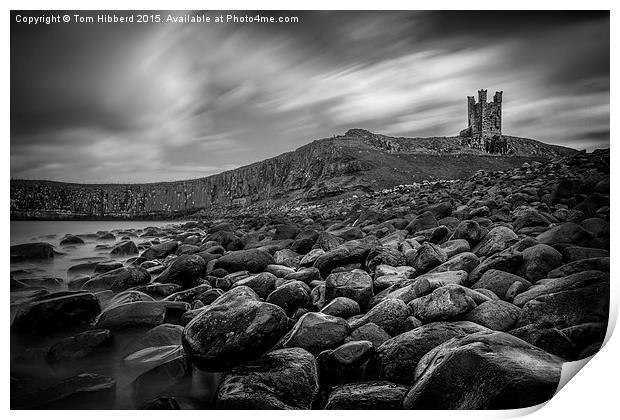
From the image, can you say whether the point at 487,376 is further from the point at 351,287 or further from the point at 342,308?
the point at 351,287

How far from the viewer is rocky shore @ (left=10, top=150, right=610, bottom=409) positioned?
309 centimetres

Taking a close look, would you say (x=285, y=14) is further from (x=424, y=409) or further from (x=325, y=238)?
(x=424, y=409)

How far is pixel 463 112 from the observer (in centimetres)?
441

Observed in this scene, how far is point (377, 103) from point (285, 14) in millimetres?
1266

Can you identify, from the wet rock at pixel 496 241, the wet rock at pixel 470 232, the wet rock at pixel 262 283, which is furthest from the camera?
the wet rock at pixel 470 232

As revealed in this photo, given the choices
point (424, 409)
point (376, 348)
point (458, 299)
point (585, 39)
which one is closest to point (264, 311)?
point (376, 348)

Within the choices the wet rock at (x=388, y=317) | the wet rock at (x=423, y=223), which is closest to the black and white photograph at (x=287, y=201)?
the wet rock at (x=388, y=317)

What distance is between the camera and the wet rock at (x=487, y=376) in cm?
289

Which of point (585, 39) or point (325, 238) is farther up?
point (585, 39)

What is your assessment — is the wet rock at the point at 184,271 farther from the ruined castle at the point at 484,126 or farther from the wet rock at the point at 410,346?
the ruined castle at the point at 484,126

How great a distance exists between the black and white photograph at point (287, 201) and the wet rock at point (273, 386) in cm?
2

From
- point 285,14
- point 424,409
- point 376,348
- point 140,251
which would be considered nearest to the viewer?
point 424,409

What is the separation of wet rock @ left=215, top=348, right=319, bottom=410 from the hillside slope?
2.23m
